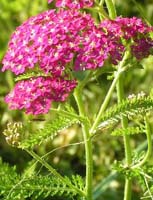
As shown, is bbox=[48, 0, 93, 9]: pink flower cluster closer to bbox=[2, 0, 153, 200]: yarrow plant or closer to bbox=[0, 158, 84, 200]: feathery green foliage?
bbox=[2, 0, 153, 200]: yarrow plant

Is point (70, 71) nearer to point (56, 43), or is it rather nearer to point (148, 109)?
point (56, 43)

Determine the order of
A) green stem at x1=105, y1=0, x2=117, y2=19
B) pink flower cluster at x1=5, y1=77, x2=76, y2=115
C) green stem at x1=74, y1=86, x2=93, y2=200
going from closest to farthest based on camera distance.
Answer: pink flower cluster at x1=5, y1=77, x2=76, y2=115, green stem at x1=74, y1=86, x2=93, y2=200, green stem at x1=105, y1=0, x2=117, y2=19

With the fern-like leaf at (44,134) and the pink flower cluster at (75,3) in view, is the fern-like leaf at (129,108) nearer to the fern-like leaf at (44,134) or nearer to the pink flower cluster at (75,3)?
the fern-like leaf at (44,134)

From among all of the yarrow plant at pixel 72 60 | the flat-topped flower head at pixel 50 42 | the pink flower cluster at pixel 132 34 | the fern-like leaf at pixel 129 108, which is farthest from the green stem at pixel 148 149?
the flat-topped flower head at pixel 50 42

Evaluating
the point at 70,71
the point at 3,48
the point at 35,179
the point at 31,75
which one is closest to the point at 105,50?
the point at 70,71

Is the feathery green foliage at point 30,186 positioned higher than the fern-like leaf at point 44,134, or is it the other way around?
the fern-like leaf at point 44,134

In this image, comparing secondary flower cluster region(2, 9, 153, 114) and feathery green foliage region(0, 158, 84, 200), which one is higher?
secondary flower cluster region(2, 9, 153, 114)

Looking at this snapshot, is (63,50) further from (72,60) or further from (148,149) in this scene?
(148,149)

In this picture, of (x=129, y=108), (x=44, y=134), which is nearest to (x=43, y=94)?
(x=44, y=134)

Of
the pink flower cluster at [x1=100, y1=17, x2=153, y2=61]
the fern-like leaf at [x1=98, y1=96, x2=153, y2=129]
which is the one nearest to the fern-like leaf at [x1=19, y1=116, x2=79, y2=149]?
the fern-like leaf at [x1=98, y1=96, x2=153, y2=129]
